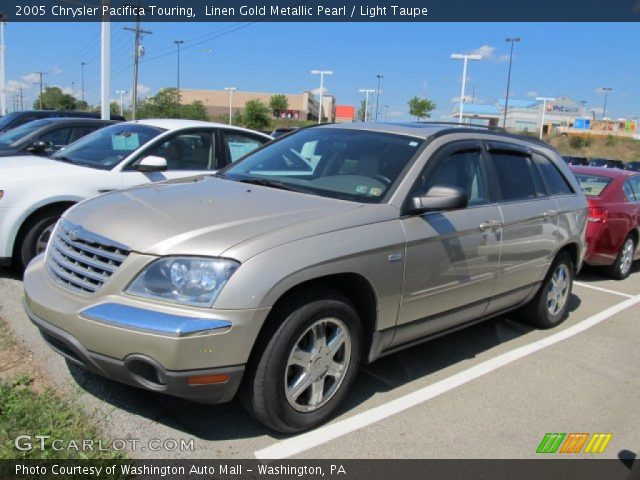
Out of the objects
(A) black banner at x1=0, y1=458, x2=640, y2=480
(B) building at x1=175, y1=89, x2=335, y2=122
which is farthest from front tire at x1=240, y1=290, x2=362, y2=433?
(B) building at x1=175, y1=89, x2=335, y2=122

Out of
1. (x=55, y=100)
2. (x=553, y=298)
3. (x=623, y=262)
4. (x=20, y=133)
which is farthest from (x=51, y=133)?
(x=55, y=100)

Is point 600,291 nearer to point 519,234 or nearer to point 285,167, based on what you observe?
point 519,234

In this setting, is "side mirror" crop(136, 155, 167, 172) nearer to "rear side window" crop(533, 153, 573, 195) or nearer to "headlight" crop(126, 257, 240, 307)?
"headlight" crop(126, 257, 240, 307)

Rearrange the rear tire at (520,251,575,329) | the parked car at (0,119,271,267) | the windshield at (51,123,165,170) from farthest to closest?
1. the windshield at (51,123,165,170)
2. the rear tire at (520,251,575,329)
3. the parked car at (0,119,271,267)

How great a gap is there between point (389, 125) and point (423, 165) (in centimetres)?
77

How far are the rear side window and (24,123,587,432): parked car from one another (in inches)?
26.0

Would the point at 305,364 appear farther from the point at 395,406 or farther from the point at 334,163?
the point at 334,163

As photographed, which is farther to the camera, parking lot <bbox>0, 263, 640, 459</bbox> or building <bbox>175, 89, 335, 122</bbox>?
building <bbox>175, 89, 335, 122</bbox>

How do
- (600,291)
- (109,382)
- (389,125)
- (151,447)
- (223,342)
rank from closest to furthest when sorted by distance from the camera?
1. (223,342)
2. (151,447)
3. (109,382)
4. (389,125)
5. (600,291)

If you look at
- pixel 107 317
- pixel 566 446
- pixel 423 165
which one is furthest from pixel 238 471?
pixel 423 165

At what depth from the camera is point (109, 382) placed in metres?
3.74

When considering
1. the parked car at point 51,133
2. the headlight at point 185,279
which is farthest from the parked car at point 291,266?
the parked car at point 51,133

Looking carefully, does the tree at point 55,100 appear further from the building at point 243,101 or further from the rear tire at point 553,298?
the rear tire at point 553,298

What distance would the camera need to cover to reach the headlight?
114 inches
